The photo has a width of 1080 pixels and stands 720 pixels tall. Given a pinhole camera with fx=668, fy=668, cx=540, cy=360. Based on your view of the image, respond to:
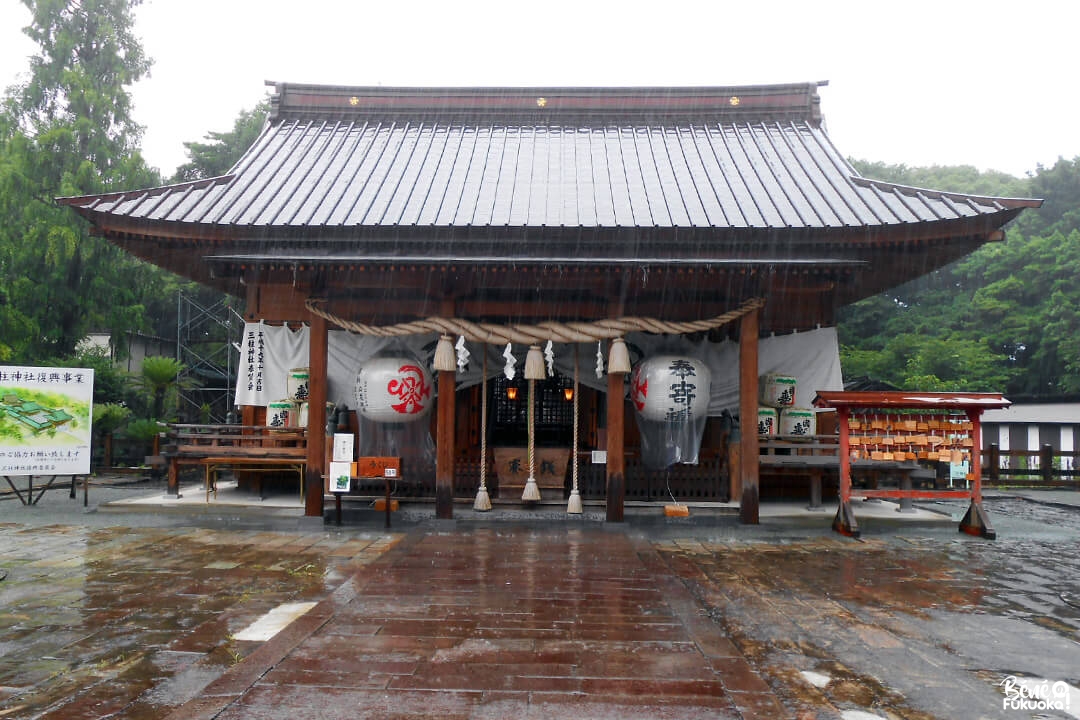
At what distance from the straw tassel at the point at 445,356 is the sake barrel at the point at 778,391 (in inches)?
230

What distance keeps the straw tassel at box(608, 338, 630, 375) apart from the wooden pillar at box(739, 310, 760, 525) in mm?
1801

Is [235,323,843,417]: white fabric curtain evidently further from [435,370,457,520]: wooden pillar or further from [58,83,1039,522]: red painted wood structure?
[435,370,457,520]: wooden pillar

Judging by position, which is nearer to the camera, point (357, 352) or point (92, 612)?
point (92, 612)

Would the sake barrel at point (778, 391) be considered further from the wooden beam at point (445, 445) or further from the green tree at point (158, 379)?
the green tree at point (158, 379)

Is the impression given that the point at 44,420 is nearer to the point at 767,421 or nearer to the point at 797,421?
the point at 767,421

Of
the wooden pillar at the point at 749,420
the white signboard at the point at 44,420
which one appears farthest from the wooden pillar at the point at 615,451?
the white signboard at the point at 44,420

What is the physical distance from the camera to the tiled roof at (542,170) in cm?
990

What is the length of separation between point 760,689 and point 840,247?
718 cm

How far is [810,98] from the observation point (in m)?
14.0

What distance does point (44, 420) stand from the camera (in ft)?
34.7

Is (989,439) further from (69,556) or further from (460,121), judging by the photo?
(69,556)

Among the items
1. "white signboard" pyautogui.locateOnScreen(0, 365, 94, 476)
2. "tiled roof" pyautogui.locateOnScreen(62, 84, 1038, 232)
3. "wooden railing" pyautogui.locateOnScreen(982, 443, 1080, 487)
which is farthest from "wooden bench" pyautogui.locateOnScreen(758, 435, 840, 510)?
"white signboard" pyautogui.locateOnScreen(0, 365, 94, 476)

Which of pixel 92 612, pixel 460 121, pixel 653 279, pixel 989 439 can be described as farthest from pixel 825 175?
pixel 989 439

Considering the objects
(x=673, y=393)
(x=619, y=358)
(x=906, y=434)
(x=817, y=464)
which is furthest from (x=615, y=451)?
(x=906, y=434)
